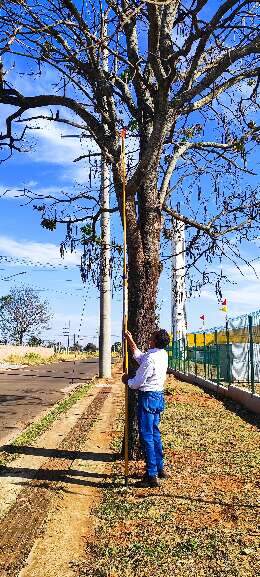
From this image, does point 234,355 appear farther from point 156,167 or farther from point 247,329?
point 156,167

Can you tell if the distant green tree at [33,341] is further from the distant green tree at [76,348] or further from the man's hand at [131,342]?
the man's hand at [131,342]

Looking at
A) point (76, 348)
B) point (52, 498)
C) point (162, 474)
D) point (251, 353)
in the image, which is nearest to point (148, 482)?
point (162, 474)

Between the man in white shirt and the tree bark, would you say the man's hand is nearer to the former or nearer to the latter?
the man in white shirt

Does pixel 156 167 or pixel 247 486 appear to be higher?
pixel 156 167

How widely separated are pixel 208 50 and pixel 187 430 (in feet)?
19.3

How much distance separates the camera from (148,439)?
6090 millimetres

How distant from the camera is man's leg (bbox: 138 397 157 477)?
6.05 metres

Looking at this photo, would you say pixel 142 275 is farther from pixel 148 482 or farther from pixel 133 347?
pixel 148 482

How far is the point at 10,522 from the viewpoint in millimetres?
5184

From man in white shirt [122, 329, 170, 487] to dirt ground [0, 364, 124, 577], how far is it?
646 millimetres

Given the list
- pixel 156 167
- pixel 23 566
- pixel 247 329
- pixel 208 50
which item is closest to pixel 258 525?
pixel 23 566

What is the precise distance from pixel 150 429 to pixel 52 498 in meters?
1.23

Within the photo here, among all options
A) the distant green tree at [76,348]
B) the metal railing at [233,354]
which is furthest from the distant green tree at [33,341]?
the metal railing at [233,354]

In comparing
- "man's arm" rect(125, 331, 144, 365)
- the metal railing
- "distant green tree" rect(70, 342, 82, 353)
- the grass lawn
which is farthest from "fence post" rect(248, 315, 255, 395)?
"distant green tree" rect(70, 342, 82, 353)
